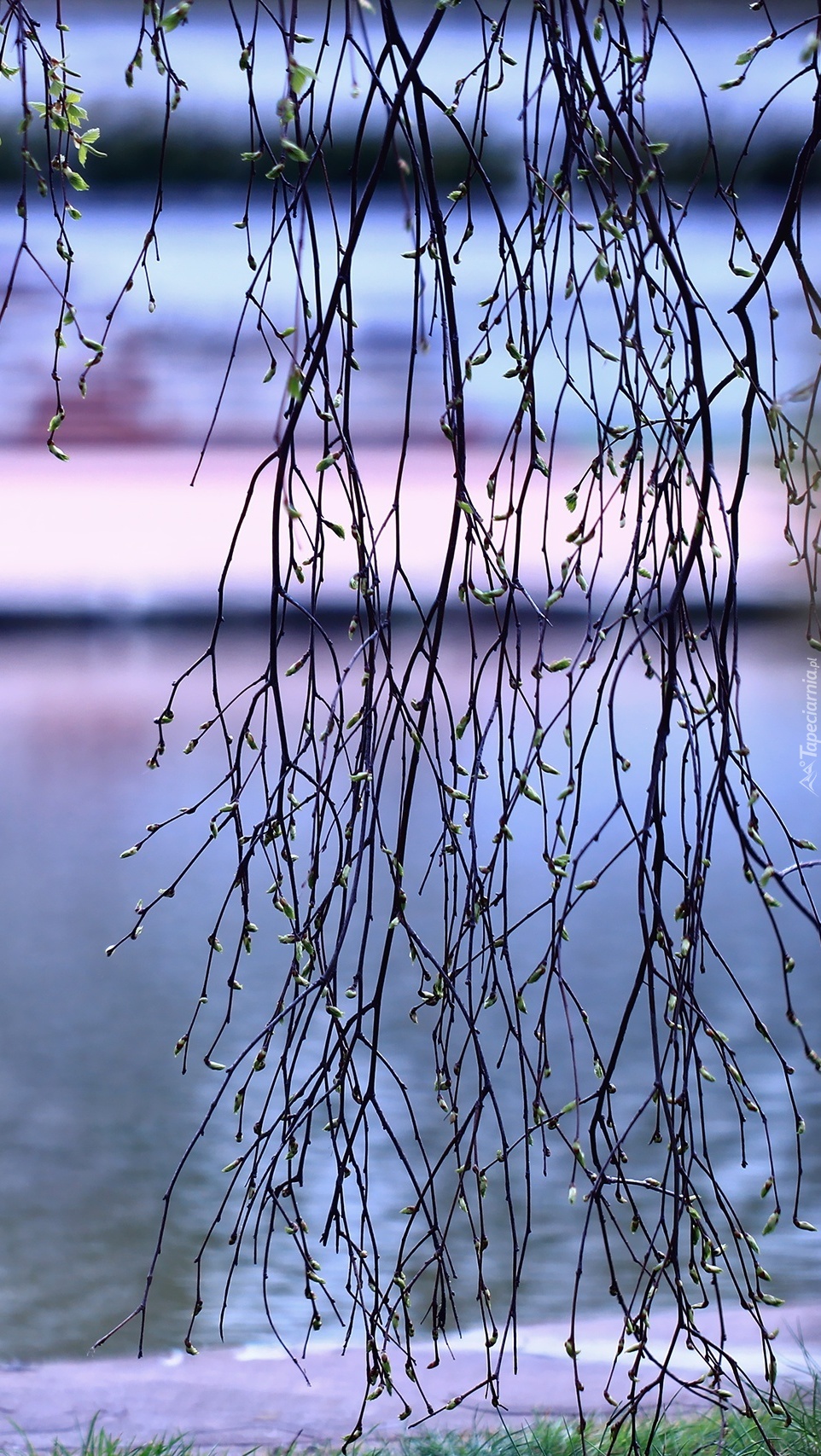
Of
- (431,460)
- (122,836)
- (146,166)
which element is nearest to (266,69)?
(146,166)

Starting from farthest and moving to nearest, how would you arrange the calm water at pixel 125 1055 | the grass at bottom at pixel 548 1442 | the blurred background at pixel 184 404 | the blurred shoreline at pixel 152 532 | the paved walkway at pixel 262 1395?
the blurred shoreline at pixel 152 532, the blurred background at pixel 184 404, the calm water at pixel 125 1055, the paved walkway at pixel 262 1395, the grass at bottom at pixel 548 1442

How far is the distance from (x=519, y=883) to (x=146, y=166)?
569 cm

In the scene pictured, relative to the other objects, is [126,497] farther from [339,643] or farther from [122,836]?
[122,836]

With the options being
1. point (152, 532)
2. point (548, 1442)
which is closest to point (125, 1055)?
point (548, 1442)

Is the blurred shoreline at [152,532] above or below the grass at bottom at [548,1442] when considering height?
above

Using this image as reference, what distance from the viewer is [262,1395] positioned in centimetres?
141

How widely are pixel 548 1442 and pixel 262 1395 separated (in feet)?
1.01

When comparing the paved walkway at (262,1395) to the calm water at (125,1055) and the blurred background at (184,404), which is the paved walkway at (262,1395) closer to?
the calm water at (125,1055)

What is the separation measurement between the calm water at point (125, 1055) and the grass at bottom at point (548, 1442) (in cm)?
43

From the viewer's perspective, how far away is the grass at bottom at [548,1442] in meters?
1.21

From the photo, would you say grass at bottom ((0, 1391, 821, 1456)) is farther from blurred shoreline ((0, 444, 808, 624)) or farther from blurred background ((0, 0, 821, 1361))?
blurred shoreline ((0, 444, 808, 624))

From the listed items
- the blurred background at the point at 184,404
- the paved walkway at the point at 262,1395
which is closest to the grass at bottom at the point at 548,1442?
the paved walkway at the point at 262,1395

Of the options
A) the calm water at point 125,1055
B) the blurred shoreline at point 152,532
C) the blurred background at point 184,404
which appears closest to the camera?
the calm water at point 125,1055

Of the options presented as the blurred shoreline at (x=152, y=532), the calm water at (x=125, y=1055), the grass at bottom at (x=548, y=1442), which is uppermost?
the blurred shoreline at (x=152, y=532)
